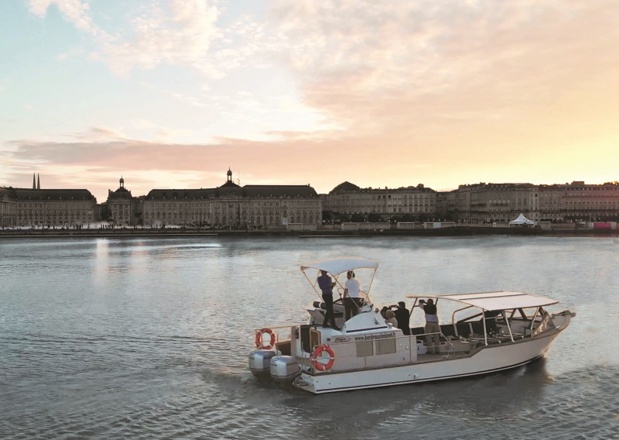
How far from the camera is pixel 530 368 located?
23812 millimetres

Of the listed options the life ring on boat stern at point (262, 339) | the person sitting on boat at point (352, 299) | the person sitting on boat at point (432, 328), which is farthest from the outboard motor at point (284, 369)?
the person sitting on boat at point (432, 328)

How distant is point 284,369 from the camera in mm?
21125

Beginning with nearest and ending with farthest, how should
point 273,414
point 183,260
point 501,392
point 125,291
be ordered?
point 273,414, point 501,392, point 125,291, point 183,260

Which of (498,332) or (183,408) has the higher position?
(498,332)

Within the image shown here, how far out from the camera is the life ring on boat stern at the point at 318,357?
2019 centimetres

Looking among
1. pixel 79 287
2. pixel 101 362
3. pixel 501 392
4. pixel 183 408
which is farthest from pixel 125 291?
pixel 501 392

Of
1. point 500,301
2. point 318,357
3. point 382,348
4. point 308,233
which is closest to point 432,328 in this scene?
point 382,348

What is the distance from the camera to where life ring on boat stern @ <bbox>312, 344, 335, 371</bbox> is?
20188 mm

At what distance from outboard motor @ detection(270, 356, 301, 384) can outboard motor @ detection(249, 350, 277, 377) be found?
29.8 inches

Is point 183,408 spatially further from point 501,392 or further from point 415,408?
point 501,392

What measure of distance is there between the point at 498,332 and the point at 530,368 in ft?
5.16

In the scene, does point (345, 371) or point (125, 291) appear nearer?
point (345, 371)

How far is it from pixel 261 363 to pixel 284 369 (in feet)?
4.39

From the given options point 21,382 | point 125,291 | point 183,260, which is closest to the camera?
point 21,382
